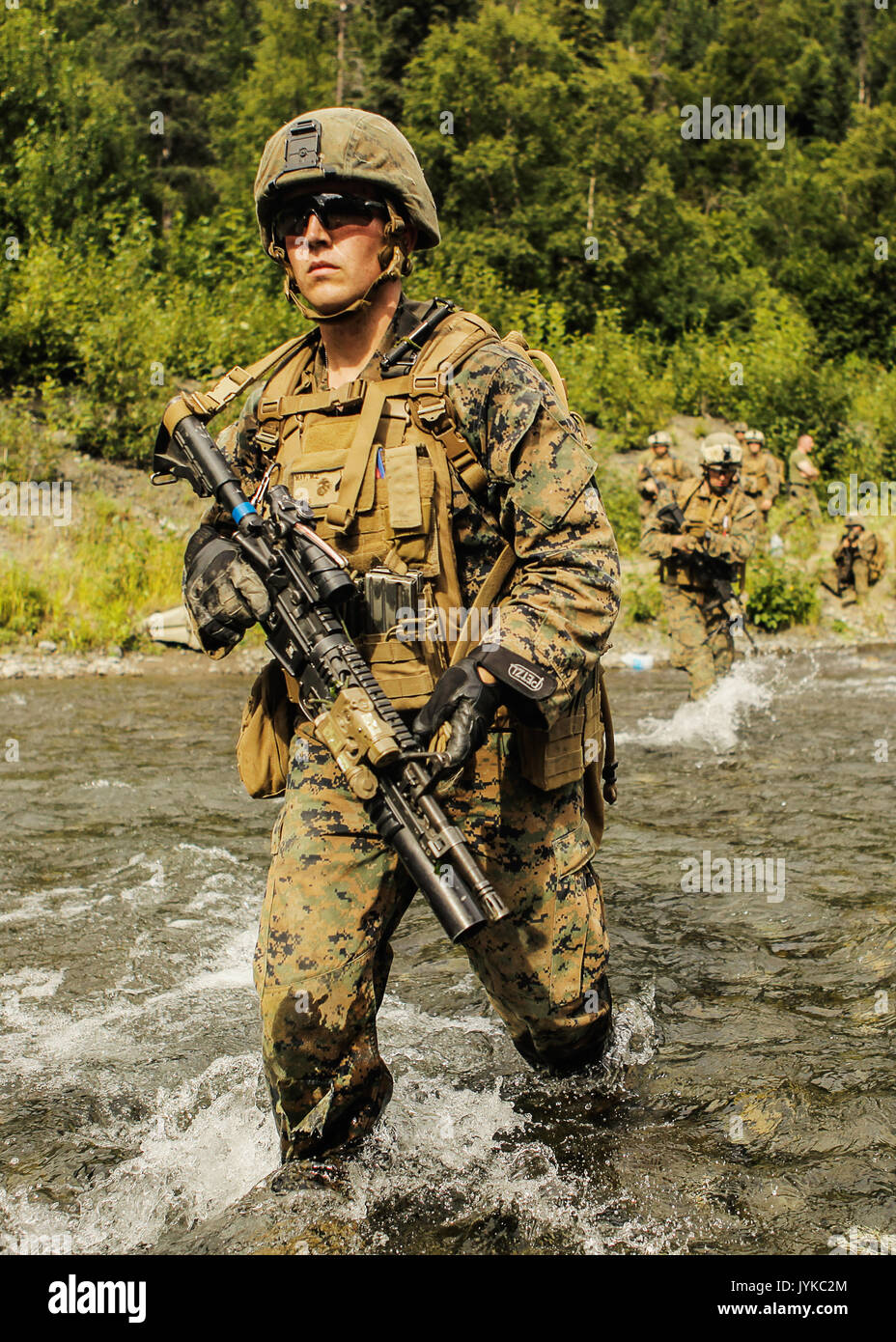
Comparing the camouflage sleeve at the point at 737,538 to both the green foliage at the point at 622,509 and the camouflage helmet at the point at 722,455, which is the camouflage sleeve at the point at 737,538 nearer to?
the camouflage helmet at the point at 722,455

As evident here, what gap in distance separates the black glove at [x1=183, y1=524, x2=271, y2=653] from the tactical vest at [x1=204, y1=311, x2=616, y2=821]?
8.6 inches

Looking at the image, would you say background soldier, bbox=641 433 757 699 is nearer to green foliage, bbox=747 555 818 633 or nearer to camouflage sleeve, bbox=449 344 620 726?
→ green foliage, bbox=747 555 818 633

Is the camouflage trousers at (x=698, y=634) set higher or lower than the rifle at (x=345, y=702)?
lower

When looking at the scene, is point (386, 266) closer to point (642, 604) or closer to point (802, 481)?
point (642, 604)

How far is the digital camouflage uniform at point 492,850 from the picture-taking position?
116 inches

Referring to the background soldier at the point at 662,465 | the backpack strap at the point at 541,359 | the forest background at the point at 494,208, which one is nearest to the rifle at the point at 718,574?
the background soldier at the point at 662,465

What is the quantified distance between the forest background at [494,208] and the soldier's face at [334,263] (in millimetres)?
9854

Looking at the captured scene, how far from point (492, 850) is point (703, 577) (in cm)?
741

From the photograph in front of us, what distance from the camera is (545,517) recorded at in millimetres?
2934

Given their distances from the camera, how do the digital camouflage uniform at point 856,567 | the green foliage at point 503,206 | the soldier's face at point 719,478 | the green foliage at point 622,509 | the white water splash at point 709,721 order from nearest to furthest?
the white water splash at point 709,721 < the soldier's face at point 719,478 < the digital camouflage uniform at point 856,567 < the green foliage at point 622,509 < the green foliage at point 503,206

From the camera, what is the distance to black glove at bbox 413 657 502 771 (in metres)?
2.74

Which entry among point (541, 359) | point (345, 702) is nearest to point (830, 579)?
point (541, 359)

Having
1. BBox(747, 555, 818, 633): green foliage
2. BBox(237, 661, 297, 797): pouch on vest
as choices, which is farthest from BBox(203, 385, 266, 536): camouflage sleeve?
BBox(747, 555, 818, 633): green foliage

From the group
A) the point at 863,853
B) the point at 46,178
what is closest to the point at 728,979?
the point at 863,853
